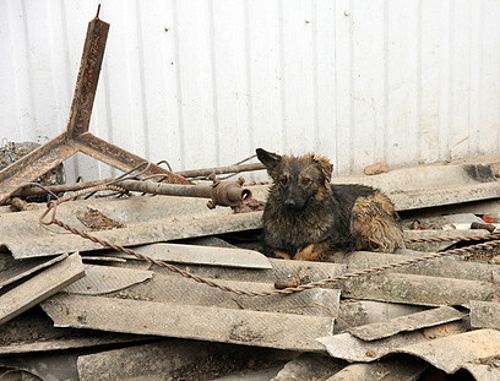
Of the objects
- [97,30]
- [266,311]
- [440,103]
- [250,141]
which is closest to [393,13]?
[440,103]

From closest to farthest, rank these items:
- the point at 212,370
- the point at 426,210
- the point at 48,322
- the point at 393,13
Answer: the point at 212,370
the point at 48,322
the point at 426,210
the point at 393,13

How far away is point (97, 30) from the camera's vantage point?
4539mm

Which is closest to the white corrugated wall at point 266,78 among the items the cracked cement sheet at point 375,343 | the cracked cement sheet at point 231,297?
the cracked cement sheet at point 231,297

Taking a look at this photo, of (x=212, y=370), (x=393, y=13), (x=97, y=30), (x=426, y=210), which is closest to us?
(x=212, y=370)

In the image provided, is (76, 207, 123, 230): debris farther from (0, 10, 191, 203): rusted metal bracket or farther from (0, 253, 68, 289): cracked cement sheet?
(0, 253, 68, 289): cracked cement sheet

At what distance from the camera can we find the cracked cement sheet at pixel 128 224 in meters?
3.44

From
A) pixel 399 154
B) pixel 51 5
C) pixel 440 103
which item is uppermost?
pixel 51 5

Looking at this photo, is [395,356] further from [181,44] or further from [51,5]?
[51,5]

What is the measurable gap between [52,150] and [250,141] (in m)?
2.23

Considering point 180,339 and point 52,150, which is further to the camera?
point 52,150

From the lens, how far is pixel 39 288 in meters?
2.90

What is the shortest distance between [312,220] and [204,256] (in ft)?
3.63

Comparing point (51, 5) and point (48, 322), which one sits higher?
point (51, 5)

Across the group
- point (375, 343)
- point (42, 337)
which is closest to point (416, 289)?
point (375, 343)
